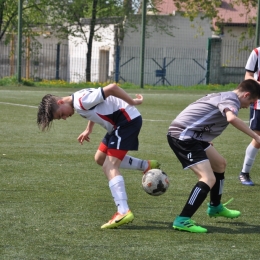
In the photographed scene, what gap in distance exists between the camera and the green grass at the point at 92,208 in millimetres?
5570

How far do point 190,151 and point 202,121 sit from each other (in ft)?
0.96

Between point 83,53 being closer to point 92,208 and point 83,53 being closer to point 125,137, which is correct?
point 92,208

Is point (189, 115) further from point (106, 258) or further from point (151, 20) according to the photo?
point (151, 20)

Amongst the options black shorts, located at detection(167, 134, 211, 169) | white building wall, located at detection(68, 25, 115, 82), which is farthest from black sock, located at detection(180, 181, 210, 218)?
white building wall, located at detection(68, 25, 115, 82)

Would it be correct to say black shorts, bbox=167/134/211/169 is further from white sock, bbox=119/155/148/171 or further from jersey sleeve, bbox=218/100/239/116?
white sock, bbox=119/155/148/171

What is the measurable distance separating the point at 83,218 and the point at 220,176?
1.37 m

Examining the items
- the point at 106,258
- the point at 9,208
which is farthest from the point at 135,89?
the point at 106,258

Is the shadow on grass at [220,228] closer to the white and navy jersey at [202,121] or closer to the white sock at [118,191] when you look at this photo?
the white sock at [118,191]

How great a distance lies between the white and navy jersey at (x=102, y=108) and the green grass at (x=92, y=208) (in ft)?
3.04

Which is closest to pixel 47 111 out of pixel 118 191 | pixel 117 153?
pixel 117 153

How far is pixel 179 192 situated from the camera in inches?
321

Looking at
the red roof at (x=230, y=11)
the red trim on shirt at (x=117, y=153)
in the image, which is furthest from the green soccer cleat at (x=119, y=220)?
the red roof at (x=230, y=11)

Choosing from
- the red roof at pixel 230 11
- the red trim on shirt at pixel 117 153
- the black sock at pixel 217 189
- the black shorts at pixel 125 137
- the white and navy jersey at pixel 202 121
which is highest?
the red roof at pixel 230 11

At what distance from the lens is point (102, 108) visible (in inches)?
258
